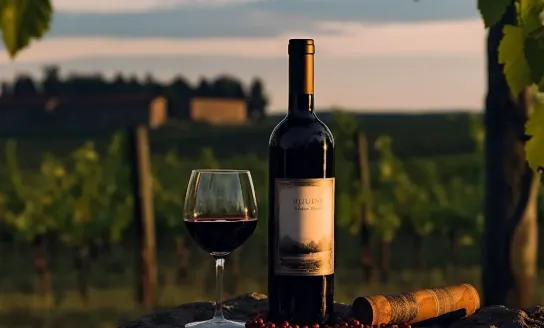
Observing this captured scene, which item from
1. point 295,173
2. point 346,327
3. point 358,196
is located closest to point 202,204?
point 295,173

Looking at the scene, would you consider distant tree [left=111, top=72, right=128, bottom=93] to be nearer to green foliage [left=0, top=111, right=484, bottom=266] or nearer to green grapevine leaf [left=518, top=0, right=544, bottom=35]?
green foliage [left=0, top=111, right=484, bottom=266]

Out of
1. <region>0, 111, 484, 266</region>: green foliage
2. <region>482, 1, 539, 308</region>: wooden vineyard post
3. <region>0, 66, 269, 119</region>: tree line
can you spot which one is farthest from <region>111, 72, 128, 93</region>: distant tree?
<region>482, 1, 539, 308</region>: wooden vineyard post

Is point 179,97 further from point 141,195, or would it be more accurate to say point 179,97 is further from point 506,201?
point 506,201

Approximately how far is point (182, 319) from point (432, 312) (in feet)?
3.05

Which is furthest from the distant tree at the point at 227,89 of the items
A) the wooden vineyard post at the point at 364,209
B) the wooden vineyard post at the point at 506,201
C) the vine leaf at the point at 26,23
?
the vine leaf at the point at 26,23

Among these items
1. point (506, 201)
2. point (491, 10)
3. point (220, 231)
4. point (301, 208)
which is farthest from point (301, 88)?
point (506, 201)

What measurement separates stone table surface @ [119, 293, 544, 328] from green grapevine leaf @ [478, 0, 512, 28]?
1103 mm

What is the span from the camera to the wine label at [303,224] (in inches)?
117

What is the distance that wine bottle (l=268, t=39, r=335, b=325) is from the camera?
9.76ft

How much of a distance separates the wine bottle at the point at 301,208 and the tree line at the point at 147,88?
1546 inches

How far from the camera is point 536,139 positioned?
2967mm

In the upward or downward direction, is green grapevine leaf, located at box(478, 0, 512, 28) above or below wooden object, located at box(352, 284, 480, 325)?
above

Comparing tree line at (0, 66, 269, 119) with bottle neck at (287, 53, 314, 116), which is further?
tree line at (0, 66, 269, 119)

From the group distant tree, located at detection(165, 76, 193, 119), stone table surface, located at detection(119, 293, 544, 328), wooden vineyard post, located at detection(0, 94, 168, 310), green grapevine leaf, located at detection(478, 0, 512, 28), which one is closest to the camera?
green grapevine leaf, located at detection(478, 0, 512, 28)
